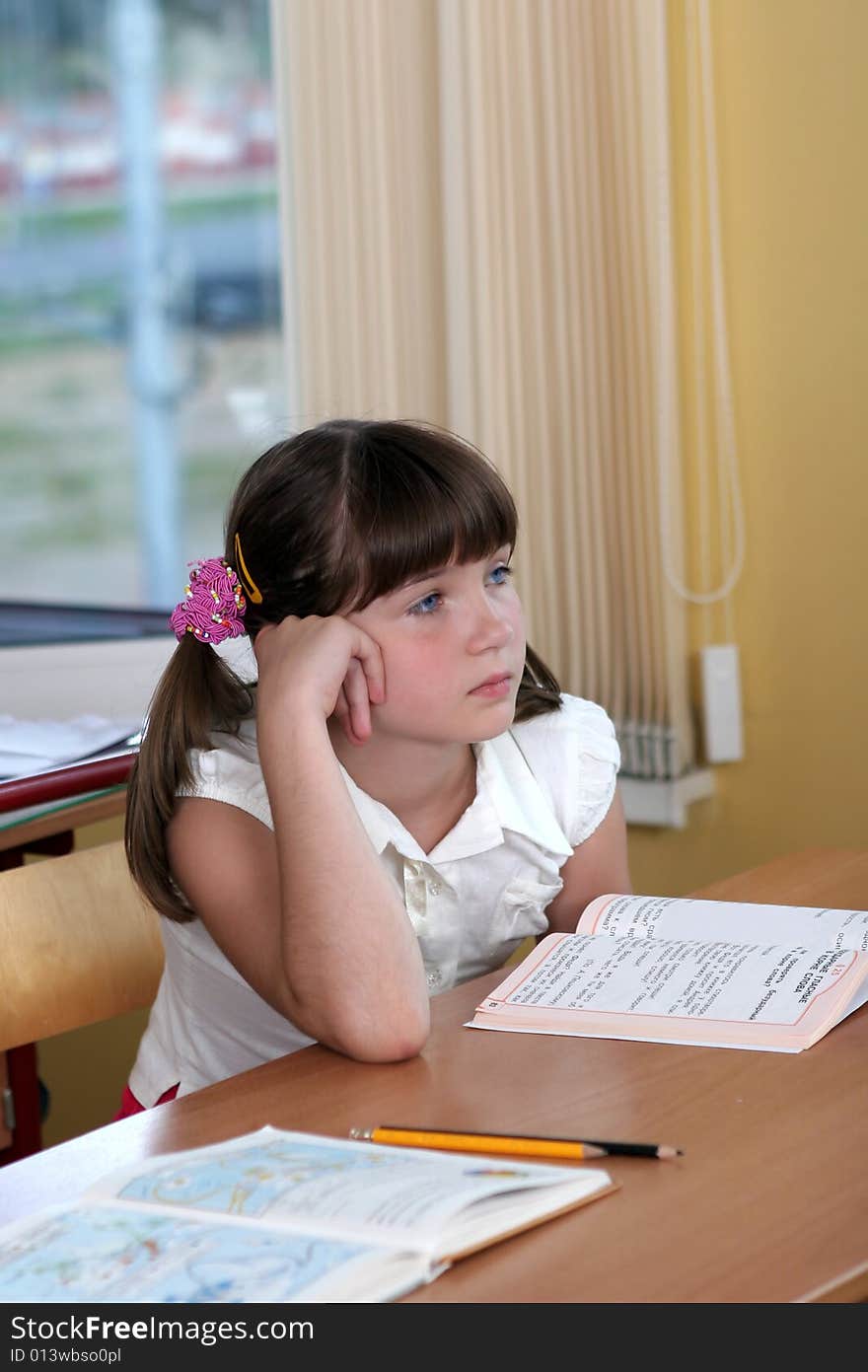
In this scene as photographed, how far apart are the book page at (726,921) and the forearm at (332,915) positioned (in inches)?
7.5

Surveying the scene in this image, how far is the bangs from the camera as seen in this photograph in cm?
126

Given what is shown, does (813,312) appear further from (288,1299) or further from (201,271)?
(288,1299)

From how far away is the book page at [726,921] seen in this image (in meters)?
1.18

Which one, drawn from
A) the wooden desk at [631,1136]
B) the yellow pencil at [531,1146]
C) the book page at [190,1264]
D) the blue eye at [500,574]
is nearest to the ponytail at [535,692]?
the blue eye at [500,574]

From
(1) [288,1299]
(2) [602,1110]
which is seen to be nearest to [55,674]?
(2) [602,1110]

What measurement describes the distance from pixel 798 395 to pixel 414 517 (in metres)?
1.19

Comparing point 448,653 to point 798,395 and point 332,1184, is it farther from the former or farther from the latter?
point 798,395

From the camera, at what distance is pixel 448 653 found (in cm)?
125

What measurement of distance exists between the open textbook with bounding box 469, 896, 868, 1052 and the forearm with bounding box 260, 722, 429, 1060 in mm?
72

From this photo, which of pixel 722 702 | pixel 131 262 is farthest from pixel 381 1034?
pixel 131 262

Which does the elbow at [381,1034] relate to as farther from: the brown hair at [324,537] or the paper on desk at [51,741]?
the paper on desk at [51,741]

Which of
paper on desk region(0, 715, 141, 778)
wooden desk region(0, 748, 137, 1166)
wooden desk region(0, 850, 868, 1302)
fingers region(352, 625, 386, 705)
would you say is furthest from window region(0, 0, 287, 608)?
wooden desk region(0, 850, 868, 1302)

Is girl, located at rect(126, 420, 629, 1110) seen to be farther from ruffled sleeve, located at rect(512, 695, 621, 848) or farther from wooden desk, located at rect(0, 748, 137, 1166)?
wooden desk, located at rect(0, 748, 137, 1166)

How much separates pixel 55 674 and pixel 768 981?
5.55 ft
